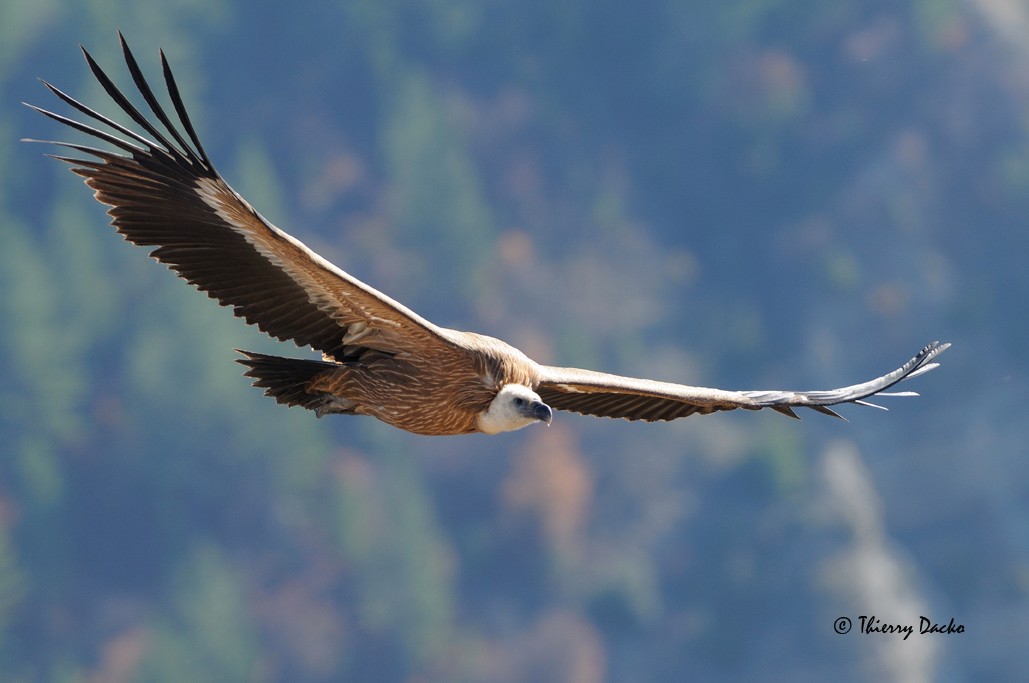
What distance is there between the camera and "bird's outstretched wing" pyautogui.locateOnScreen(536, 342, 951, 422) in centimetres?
776

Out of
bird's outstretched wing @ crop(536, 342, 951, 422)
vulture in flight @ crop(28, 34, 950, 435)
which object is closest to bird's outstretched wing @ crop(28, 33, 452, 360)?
vulture in flight @ crop(28, 34, 950, 435)

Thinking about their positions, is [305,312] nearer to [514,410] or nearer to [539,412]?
[514,410]

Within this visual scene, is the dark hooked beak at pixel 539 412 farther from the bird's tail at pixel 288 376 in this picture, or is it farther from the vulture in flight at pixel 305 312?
the bird's tail at pixel 288 376

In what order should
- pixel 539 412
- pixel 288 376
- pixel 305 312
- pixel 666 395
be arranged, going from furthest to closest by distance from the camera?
pixel 666 395 < pixel 288 376 < pixel 305 312 < pixel 539 412

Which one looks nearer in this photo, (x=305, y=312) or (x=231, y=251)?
(x=231, y=251)

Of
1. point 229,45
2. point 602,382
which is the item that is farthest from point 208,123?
point 602,382

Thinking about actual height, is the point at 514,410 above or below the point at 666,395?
below

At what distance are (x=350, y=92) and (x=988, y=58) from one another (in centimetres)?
1352

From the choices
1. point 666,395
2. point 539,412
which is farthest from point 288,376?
point 666,395

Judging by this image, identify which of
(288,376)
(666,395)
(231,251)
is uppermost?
(666,395)

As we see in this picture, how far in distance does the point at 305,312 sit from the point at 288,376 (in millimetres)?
387

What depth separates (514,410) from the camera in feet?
23.0

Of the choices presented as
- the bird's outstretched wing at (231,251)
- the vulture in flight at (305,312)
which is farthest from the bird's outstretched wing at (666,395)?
the bird's outstretched wing at (231,251)

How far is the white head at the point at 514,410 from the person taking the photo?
23.0 ft
